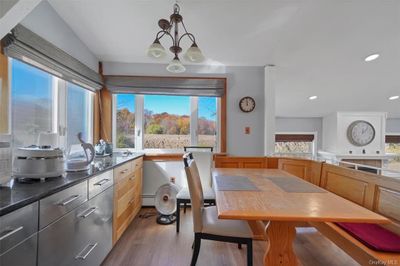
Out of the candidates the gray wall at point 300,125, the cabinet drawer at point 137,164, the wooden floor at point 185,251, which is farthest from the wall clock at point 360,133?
the cabinet drawer at point 137,164

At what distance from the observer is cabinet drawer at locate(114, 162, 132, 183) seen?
2.06 meters

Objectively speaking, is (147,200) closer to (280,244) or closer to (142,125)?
(142,125)

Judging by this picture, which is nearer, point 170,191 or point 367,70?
point 170,191

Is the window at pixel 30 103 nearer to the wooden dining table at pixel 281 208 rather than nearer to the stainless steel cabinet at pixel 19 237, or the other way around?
the stainless steel cabinet at pixel 19 237

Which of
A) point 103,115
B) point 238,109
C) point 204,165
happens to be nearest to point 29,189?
point 204,165

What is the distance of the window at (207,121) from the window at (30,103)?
1.97m

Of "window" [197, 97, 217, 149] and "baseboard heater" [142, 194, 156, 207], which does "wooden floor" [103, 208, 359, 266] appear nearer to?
"baseboard heater" [142, 194, 156, 207]

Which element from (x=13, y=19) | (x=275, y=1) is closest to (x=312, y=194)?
(x=275, y=1)

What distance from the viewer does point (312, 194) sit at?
1.48 metres

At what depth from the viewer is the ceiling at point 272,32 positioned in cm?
212

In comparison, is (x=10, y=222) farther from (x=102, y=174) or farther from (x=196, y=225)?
(x=196, y=225)

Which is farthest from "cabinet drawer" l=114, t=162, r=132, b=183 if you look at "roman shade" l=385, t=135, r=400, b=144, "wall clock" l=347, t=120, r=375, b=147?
"roman shade" l=385, t=135, r=400, b=144

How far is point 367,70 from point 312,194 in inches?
127

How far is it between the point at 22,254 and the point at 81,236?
53 centimetres
